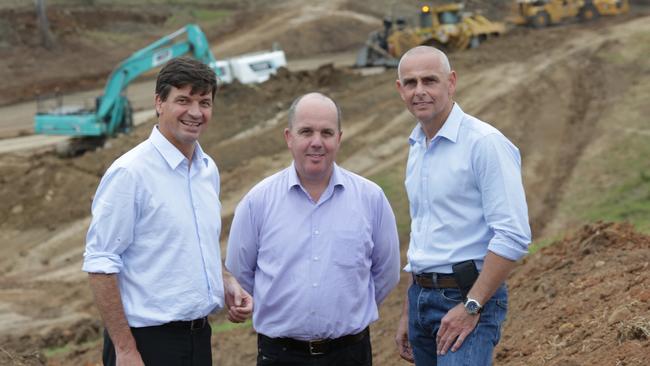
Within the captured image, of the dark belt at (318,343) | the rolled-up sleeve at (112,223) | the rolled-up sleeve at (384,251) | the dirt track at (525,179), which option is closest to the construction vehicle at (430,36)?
the dirt track at (525,179)

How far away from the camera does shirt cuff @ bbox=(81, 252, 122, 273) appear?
4234 millimetres

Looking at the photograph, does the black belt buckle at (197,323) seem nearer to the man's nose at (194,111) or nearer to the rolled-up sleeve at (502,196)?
the man's nose at (194,111)

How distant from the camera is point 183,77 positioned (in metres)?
4.45

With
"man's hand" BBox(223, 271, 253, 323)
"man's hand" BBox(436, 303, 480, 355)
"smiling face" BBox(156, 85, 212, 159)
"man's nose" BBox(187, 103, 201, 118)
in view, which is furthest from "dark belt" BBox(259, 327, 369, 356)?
"man's nose" BBox(187, 103, 201, 118)

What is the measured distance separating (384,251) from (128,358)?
1455mm

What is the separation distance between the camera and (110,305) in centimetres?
427

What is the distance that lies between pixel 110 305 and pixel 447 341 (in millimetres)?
1591

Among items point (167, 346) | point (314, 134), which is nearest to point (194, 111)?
point (314, 134)

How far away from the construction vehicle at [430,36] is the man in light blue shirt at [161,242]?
2410cm

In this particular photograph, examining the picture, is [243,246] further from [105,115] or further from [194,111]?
[105,115]

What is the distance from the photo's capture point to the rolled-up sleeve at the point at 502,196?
Answer: 4.27 m

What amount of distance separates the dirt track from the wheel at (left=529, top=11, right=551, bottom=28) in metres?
1.98

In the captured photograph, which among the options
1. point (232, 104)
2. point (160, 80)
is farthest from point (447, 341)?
point (232, 104)

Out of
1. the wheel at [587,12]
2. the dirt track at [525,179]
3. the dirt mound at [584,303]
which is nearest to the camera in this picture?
the dirt mound at [584,303]
